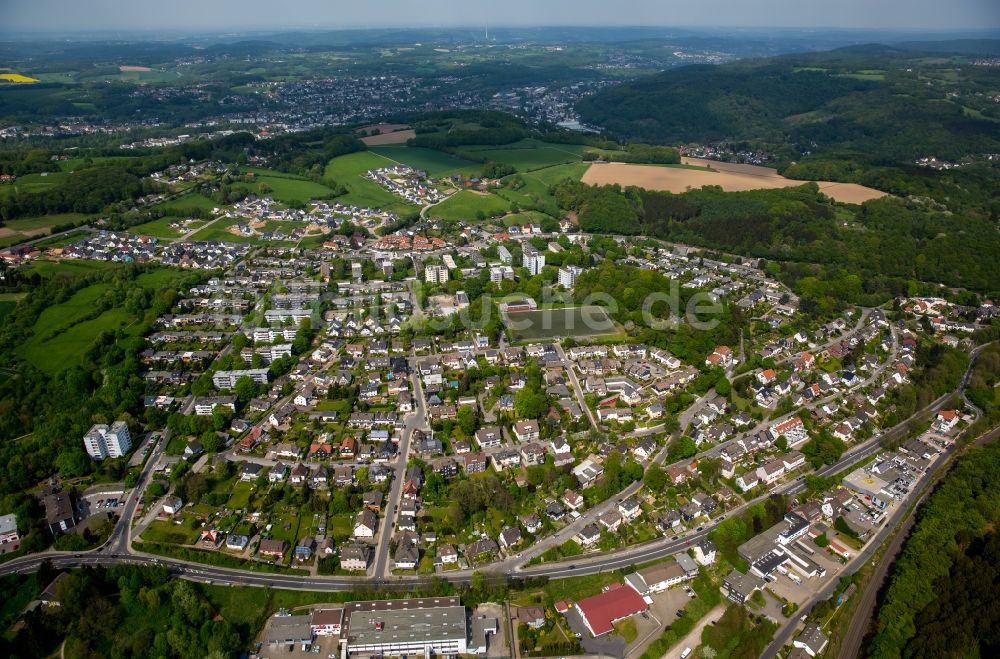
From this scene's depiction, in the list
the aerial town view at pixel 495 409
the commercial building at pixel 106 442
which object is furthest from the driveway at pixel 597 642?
the commercial building at pixel 106 442

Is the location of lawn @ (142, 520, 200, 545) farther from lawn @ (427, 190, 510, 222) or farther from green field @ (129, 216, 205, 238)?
lawn @ (427, 190, 510, 222)

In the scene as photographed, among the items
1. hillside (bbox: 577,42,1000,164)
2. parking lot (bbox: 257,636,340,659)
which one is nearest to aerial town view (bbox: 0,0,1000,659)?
parking lot (bbox: 257,636,340,659)

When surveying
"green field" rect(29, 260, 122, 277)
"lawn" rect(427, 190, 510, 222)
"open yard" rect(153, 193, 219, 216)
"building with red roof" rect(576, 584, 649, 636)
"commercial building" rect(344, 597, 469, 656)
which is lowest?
"building with red roof" rect(576, 584, 649, 636)

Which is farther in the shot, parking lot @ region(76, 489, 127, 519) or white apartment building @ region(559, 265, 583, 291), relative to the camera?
white apartment building @ region(559, 265, 583, 291)

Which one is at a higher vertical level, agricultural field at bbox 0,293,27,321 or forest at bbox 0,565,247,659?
agricultural field at bbox 0,293,27,321

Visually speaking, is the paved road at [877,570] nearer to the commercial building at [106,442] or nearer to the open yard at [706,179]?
the commercial building at [106,442]

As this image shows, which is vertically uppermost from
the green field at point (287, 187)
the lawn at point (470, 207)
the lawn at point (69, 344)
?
the green field at point (287, 187)

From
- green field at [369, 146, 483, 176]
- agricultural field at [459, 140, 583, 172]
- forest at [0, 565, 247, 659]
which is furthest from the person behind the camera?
agricultural field at [459, 140, 583, 172]

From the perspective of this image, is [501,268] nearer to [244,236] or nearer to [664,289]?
[664,289]
